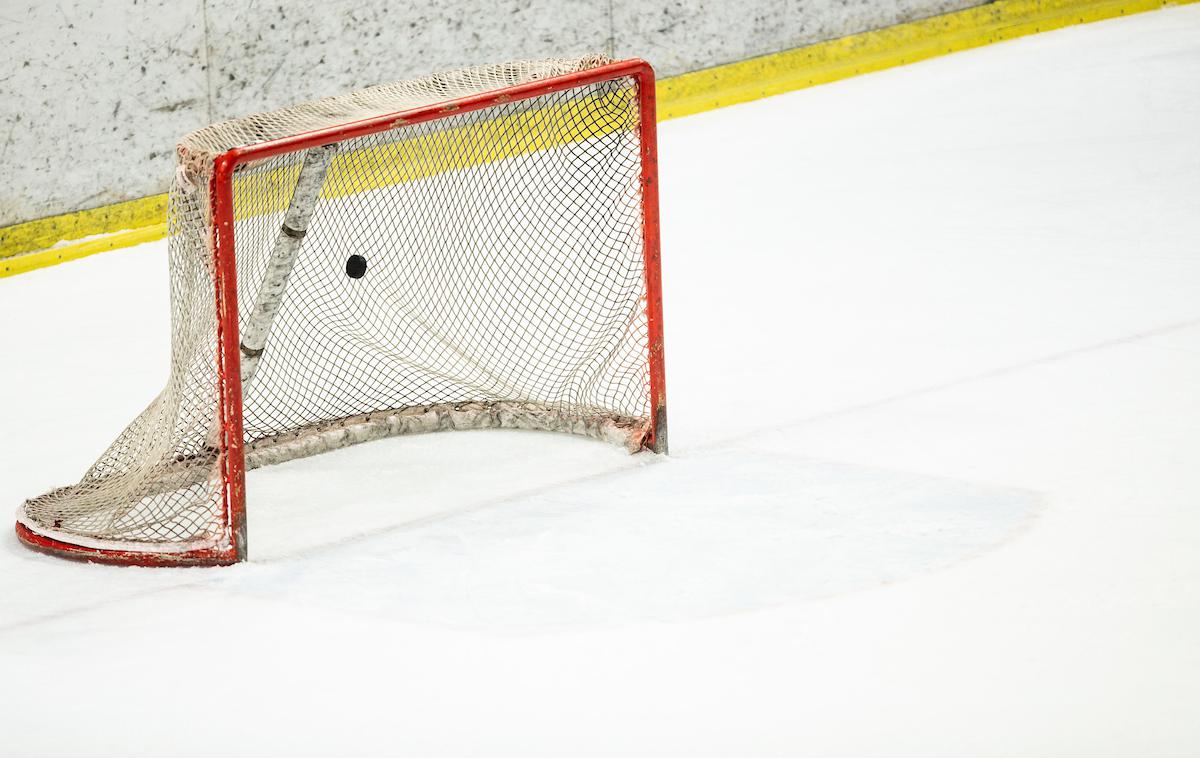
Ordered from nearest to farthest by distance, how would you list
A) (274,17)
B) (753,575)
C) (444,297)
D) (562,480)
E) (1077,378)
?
(753,575) → (562,480) → (1077,378) → (444,297) → (274,17)

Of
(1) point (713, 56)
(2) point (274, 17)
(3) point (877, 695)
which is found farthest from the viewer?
(1) point (713, 56)

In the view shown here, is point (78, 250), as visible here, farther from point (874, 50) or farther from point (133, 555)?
point (874, 50)

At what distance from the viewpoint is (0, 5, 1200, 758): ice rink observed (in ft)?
8.12

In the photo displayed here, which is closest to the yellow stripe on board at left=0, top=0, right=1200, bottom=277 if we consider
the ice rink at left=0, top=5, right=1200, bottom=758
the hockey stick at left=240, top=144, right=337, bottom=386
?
the ice rink at left=0, top=5, right=1200, bottom=758

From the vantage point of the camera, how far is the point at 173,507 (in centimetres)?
338

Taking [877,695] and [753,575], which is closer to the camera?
[877,695]

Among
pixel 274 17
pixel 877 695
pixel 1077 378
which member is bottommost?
pixel 877 695

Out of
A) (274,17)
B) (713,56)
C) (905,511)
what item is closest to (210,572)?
(905,511)

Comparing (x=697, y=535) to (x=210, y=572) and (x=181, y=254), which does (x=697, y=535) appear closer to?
(x=210, y=572)

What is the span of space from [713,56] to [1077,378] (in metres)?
3.91

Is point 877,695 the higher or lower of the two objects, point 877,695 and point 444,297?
the lower

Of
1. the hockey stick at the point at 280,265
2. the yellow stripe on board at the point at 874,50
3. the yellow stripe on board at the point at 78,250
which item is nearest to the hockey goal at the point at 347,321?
the hockey stick at the point at 280,265

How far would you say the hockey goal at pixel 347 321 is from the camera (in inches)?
126

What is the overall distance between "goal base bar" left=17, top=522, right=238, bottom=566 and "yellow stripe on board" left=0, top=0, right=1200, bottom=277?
3.15 metres
